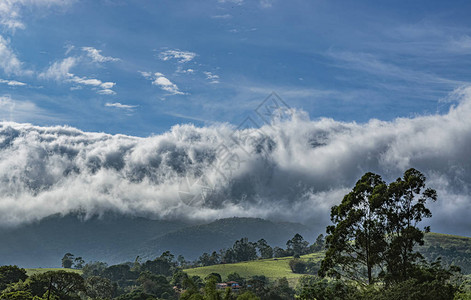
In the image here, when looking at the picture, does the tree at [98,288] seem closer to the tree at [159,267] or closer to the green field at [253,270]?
the green field at [253,270]

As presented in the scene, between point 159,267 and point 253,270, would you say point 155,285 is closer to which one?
point 159,267

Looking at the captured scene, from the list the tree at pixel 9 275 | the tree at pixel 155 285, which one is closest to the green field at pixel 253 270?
the tree at pixel 155 285

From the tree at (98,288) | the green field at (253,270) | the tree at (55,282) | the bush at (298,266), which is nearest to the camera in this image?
the tree at (55,282)

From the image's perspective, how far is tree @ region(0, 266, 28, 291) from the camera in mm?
76981

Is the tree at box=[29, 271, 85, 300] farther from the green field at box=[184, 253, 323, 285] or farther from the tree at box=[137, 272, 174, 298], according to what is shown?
the green field at box=[184, 253, 323, 285]

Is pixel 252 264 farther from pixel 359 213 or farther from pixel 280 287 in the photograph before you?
pixel 359 213

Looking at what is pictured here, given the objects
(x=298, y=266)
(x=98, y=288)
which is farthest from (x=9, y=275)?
(x=298, y=266)

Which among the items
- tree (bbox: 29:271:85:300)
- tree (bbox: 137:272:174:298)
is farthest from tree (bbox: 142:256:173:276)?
tree (bbox: 29:271:85:300)

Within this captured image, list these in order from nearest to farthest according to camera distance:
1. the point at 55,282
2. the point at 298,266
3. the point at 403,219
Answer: the point at 403,219 < the point at 55,282 < the point at 298,266

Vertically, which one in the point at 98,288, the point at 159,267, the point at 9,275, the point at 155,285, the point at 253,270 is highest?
the point at 9,275

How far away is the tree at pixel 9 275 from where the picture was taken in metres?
77.0

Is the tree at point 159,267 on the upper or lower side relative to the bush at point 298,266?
upper

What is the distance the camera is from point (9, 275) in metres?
79.4

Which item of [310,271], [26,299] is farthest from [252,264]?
[26,299]
